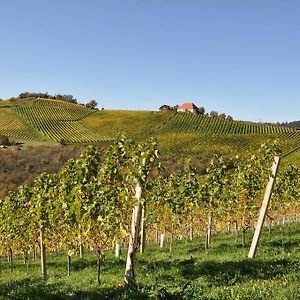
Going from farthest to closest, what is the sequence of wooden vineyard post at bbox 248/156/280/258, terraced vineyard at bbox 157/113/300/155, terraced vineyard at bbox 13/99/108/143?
terraced vineyard at bbox 13/99/108/143
terraced vineyard at bbox 157/113/300/155
wooden vineyard post at bbox 248/156/280/258

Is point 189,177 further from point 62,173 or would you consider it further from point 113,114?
point 113,114

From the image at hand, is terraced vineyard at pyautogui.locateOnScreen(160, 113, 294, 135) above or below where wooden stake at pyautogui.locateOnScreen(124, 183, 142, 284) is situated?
above

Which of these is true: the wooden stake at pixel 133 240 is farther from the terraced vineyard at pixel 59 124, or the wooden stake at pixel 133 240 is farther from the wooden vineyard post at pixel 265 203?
the terraced vineyard at pixel 59 124

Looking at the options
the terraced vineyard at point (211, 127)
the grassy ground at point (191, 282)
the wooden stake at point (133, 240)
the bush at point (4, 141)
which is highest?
the terraced vineyard at point (211, 127)

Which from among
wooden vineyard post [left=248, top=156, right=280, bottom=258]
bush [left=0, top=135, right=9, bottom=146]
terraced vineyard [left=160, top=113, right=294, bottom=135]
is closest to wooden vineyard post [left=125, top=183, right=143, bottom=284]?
wooden vineyard post [left=248, top=156, right=280, bottom=258]

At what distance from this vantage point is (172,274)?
18.3 m

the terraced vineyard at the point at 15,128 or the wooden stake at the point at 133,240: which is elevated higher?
the terraced vineyard at the point at 15,128

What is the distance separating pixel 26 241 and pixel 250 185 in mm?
17631

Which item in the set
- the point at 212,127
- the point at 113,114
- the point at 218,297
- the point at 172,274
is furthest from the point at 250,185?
the point at 113,114

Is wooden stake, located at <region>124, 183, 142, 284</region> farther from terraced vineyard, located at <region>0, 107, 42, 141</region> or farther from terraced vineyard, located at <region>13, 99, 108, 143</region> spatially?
terraced vineyard, located at <region>0, 107, 42, 141</region>

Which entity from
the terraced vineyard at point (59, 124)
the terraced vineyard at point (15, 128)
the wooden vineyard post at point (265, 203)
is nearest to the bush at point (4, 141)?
the terraced vineyard at point (15, 128)

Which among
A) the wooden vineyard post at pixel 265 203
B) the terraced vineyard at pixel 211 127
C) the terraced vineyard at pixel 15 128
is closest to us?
the wooden vineyard post at pixel 265 203

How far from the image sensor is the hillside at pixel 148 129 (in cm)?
13425

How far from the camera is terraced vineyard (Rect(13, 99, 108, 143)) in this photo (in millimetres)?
149125
